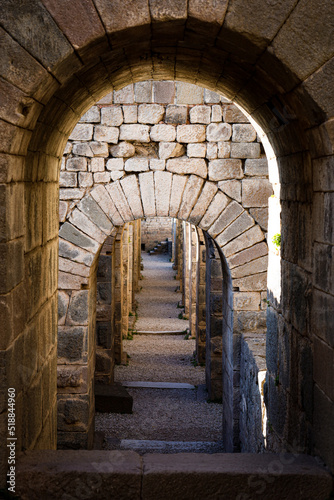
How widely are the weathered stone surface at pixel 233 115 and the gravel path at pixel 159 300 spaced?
8.43 m

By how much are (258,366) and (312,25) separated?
3.47 metres

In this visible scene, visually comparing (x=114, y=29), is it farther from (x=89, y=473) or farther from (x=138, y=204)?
(x=138, y=204)

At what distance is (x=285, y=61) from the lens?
7.98 feet

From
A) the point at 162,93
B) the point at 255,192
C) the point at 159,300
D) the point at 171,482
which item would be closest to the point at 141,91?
the point at 162,93

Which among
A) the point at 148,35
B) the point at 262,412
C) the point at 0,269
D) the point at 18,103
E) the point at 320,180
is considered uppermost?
the point at 148,35

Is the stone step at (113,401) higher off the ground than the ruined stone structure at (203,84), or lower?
lower

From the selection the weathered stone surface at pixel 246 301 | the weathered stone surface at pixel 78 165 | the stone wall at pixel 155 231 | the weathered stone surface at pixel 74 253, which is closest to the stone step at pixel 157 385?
the weathered stone surface at pixel 246 301

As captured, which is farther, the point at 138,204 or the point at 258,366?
the point at 138,204

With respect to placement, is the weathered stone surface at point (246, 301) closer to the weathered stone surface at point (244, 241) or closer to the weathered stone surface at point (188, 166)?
the weathered stone surface at point (244, 241)

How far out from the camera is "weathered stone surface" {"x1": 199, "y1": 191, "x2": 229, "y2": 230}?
6.70 meters

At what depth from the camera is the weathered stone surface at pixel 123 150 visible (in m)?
6.74

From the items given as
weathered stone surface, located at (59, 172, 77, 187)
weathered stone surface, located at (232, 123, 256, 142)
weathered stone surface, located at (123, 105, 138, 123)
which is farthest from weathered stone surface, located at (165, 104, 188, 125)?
weathered stone surface, located at (59, 172, 77, 187)

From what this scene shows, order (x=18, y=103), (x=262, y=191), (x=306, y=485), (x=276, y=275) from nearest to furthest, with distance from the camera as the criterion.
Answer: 1. (x=18, y=103)
2. (x=306, y=485)
3. (x=276, y=275)
4. (x=262, y=191)

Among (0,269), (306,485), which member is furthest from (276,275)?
(0,269)
